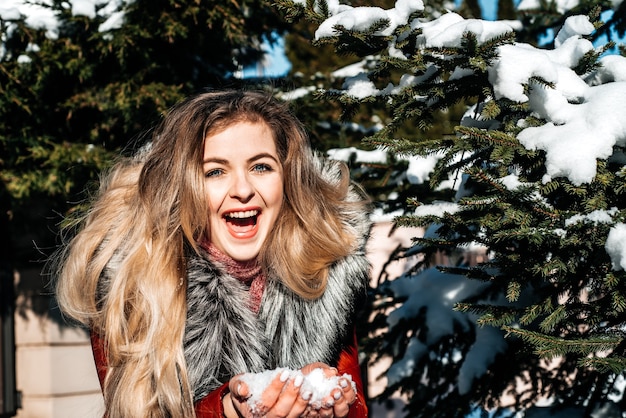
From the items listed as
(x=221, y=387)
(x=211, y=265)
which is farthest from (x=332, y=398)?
(x=211, y=265)

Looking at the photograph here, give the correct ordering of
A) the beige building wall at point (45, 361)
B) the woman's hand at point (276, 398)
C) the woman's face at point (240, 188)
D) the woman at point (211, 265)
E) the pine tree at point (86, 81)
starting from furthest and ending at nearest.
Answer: the beige building wall at point (45, 361), the pine tree at point (86, 81), the woman's face at point (240, 188), the woman at point (211, 265), the woman's hand at point (276, 398)

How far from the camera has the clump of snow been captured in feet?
6.26

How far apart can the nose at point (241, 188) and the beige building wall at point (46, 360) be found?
3.28 metres

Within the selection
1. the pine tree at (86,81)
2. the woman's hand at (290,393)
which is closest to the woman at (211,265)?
the woman's hand at (290,393)

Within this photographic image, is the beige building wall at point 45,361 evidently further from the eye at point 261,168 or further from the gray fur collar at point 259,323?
the eye at point 261,168

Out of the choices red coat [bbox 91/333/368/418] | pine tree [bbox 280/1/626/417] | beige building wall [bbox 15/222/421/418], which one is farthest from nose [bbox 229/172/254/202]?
beige building wall [bbox 15/222/421/418]

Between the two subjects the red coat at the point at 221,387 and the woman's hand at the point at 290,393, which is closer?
the woman's hand at the point at 290,393

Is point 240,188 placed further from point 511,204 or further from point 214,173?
point 511,204

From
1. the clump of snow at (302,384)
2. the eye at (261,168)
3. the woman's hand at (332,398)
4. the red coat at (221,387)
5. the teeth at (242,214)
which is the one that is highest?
the eye at (261,168)

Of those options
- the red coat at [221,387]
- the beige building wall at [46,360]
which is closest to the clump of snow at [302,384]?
the red coat at [221,387]

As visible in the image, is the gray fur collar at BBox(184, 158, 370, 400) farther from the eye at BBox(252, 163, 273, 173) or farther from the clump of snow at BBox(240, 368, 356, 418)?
the clump of snow at BBox(240, 368, 356, 418)

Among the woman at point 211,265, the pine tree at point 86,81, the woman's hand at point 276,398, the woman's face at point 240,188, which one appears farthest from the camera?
the pine tree at point 86,81

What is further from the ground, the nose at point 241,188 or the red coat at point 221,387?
the nose at point 241,188

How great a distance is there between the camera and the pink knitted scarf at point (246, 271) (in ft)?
8.32
